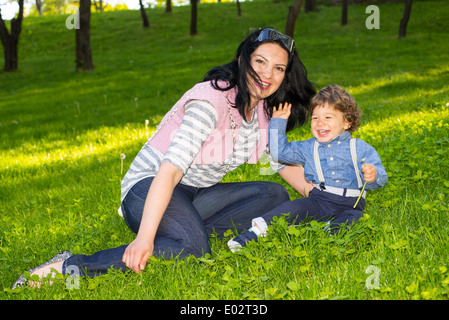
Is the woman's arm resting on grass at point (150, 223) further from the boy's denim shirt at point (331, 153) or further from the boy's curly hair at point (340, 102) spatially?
the boy's curly hair at point (340, 102)

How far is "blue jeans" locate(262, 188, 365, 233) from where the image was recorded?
3.72m

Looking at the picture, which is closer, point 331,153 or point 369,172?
point 369,172

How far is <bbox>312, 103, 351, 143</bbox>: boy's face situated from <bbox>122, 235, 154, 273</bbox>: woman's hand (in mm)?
1796

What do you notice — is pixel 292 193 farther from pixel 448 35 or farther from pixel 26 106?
pixel 448 35

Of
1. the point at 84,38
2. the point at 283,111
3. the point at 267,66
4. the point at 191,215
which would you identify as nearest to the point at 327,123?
the point at 283,111

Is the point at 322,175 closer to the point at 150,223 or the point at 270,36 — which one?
the point at 270,36

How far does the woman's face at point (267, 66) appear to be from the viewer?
11.8 ft

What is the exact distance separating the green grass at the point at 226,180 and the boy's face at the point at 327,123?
29.9 inches

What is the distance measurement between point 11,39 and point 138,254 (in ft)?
66.1

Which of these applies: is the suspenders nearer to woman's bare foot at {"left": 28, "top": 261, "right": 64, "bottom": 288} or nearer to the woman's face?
the woman's face

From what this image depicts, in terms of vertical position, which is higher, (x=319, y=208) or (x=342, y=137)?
(x=342, y=137)

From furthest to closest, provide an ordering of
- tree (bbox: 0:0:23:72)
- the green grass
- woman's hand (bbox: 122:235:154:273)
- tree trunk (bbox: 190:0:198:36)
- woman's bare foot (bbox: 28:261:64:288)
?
tree trunk (bbox: 190:0:198:36) < tree (bbox: 0:0:23:72) < woman's bare foot (bbox: 28:261:64:288) < woman's hand (bbox: 122:235:154:273) < the green grass

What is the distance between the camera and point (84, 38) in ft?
56.6

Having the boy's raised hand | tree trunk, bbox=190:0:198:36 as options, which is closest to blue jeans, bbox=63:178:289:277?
the boy's raised hand
